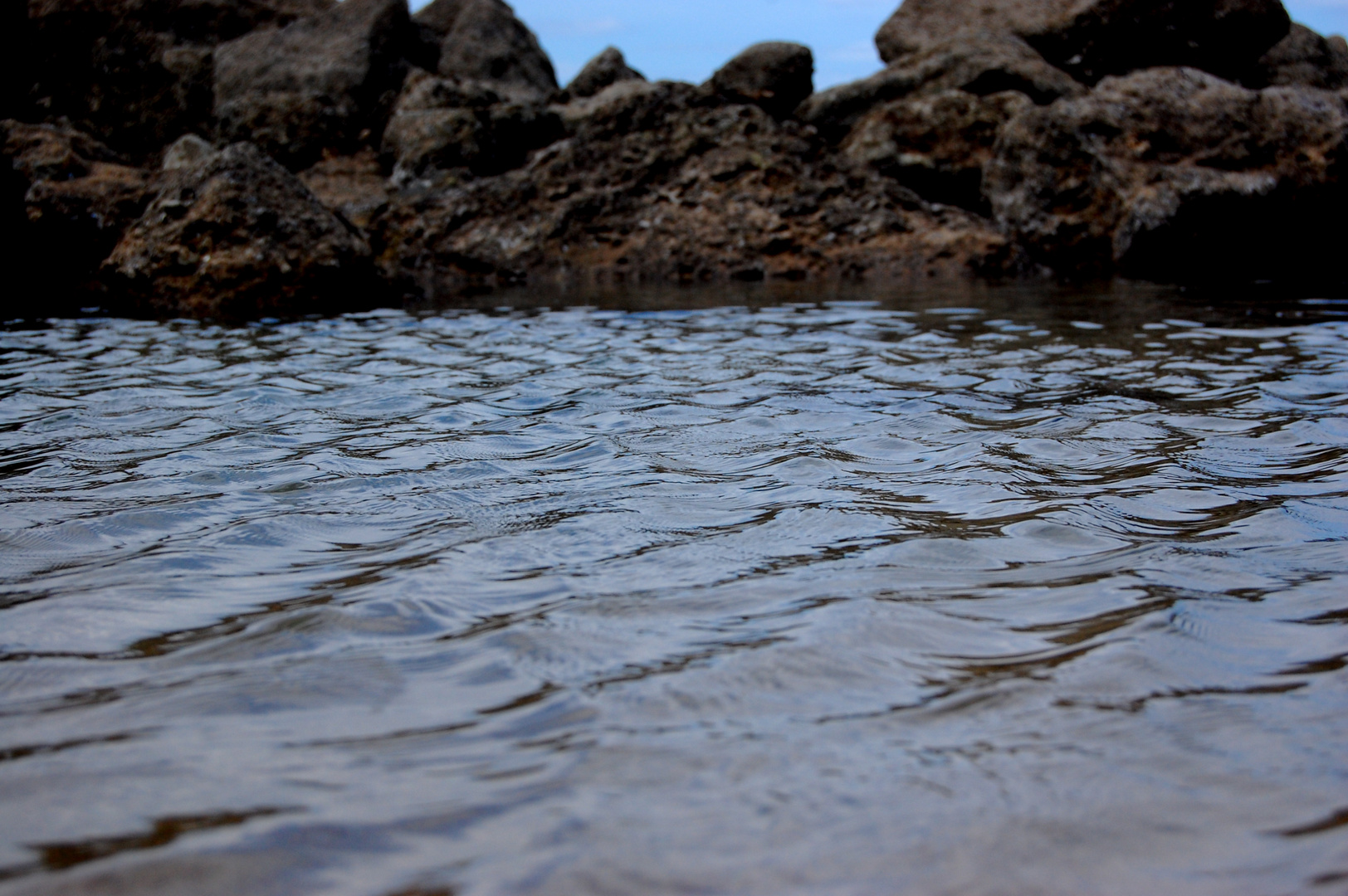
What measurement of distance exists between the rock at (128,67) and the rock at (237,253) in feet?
29.5

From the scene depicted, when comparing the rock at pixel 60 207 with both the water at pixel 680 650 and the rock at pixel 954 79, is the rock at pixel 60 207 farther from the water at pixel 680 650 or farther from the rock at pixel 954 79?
the rock at pixel 954 79

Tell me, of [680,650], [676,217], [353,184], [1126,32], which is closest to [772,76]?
[1126,32]

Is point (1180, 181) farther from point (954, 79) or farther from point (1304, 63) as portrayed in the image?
point (1304, 63)

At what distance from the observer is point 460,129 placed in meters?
12.9

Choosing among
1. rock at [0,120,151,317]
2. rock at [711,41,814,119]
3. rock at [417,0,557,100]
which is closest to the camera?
rock at [0,120,151,317]

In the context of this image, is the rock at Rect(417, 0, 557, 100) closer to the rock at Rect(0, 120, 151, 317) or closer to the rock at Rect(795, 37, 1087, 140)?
the rock at Rect(795, 37, 1087, 140)

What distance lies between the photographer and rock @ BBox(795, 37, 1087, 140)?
43.5 ft

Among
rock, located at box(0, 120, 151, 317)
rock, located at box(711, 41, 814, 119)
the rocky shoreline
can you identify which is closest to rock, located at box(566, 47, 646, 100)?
the rocky shoreline

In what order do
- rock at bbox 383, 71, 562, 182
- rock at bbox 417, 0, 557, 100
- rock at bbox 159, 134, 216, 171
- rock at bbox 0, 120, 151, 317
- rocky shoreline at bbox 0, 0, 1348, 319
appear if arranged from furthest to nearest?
rock at bbox 417, 0, 557, 100 < rock at bbox 159, 134, 216, 171 < rock at bbox 383, 71, 562, 182 < rock at bbox 0, 120, 151, 317 < rocky shoreline at bbox 0, 0, 1348, 319

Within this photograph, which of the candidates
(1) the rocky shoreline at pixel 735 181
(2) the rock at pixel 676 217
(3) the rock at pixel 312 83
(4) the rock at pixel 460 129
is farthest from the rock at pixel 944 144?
(3) the rock at pixel 312 83

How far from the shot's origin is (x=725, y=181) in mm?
11109

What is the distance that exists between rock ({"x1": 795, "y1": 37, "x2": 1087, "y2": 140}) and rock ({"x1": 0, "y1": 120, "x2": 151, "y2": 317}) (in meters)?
8.77

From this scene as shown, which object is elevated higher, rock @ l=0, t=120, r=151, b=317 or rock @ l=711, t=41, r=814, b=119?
rock @ l=711, t=41, r=814, b=119

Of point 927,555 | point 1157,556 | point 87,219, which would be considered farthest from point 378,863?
point 87,219
